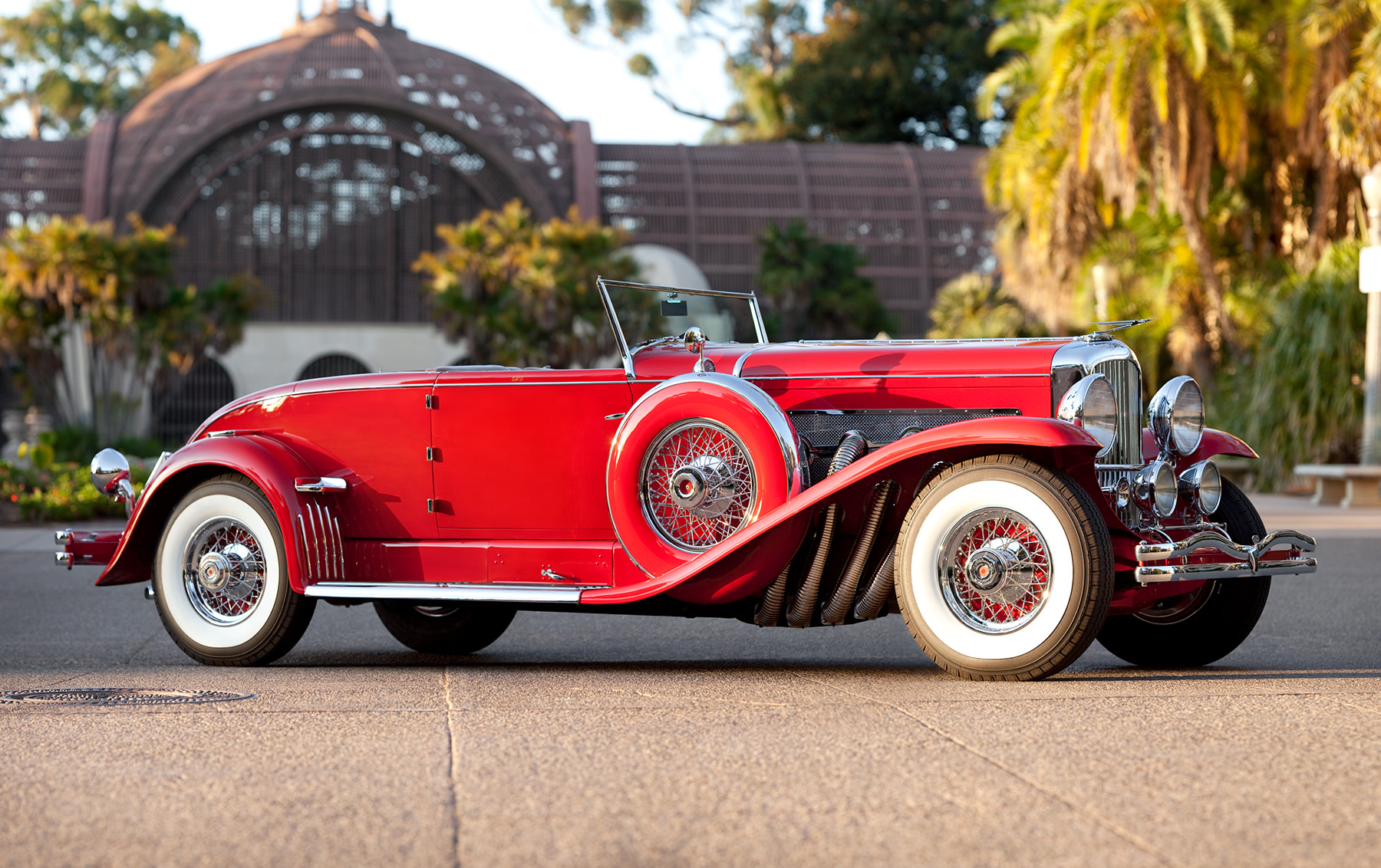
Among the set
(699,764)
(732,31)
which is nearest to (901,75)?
(732,31)

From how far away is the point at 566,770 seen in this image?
12.6 ft

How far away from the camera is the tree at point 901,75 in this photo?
49.5 meters

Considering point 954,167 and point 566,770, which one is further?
point 954,167

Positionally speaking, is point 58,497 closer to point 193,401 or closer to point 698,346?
point 698,346

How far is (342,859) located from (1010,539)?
2.78m

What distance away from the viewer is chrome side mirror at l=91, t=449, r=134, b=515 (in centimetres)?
666

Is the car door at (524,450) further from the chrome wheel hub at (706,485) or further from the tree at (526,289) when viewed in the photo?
the tree at (526,289)

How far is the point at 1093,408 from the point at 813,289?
2784 centimetres

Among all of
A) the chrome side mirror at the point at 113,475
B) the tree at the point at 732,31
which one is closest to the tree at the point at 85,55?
the tree at the point at 732,31

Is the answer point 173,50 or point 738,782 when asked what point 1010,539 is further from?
point 173,50

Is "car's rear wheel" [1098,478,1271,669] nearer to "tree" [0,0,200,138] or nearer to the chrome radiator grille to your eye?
the chrome radiator grille

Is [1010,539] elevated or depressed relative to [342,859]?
elevated

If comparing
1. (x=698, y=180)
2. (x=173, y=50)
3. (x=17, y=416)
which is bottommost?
(x=17, y=416)

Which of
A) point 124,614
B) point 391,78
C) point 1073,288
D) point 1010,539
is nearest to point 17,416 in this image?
point 391,78
